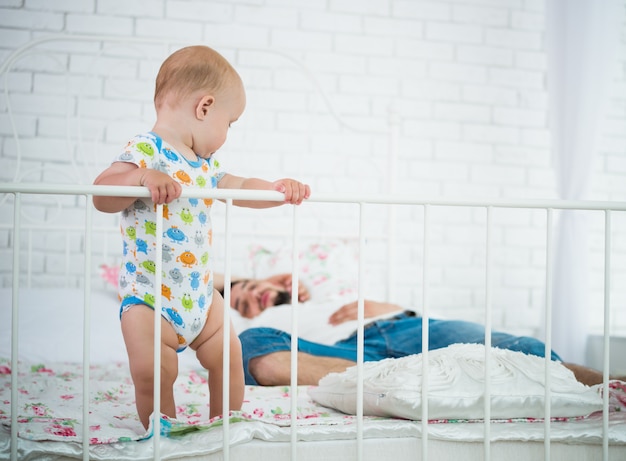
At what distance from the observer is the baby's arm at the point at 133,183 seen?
3.72ft

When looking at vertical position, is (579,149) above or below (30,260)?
above

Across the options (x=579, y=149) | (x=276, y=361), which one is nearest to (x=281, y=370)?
(x=276, y=361)

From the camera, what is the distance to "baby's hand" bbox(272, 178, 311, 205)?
1213 millimetres

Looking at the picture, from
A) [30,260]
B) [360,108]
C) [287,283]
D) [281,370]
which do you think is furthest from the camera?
[360,108]

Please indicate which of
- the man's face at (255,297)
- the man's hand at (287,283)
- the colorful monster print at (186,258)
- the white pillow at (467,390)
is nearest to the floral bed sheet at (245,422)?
the white pillow at (467,390)

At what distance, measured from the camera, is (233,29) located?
296cm

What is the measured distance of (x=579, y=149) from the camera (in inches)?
104

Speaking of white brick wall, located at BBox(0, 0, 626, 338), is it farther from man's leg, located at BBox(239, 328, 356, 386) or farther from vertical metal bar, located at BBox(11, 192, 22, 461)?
vertical metal bar, located at BBox(11, 192, 22, 461)

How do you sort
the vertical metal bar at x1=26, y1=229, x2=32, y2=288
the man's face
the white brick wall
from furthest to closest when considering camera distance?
the white brick wall < the vertical metal bar at x1=26, y1=229, x2=32, y2=288 < the man's face

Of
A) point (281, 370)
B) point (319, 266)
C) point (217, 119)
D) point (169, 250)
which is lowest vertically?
point (281, 370)

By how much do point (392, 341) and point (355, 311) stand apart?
264 millimetres

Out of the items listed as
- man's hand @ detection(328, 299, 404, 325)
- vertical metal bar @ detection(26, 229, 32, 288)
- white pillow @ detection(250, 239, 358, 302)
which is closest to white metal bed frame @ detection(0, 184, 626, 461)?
man's hand @ detection(328, 299, 404, 325)

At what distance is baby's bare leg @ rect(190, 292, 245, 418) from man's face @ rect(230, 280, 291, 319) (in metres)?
0.99

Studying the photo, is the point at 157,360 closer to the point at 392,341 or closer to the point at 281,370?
the point at 281,370
